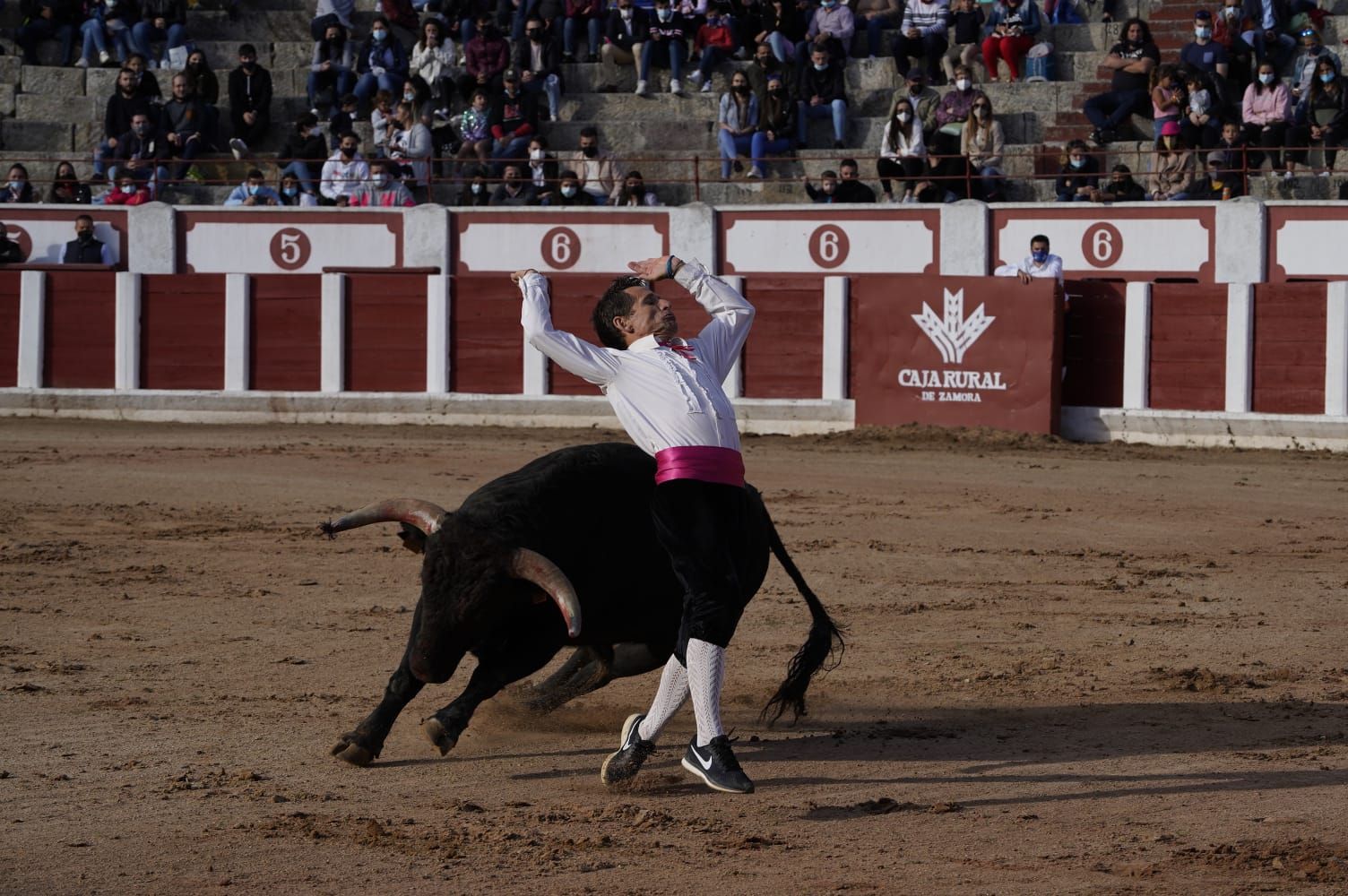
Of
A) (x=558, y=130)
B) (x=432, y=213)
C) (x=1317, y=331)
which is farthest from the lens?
(x=558, y=130)

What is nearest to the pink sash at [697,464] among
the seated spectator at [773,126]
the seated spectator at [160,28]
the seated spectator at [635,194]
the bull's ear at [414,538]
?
the bull's ear at [414,538]

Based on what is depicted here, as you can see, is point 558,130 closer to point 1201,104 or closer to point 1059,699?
point 1201,104

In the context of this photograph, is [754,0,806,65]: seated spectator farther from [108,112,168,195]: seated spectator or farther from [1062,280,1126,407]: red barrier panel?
[108,112,168,195]: seated spectator

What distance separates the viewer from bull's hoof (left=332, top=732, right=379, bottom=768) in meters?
5.21

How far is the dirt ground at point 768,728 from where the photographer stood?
170 inches

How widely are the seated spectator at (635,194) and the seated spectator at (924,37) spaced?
3.45 m

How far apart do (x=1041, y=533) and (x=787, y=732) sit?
15.5 ft

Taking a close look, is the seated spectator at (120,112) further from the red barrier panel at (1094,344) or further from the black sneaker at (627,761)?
the black sneaker at (627,761)

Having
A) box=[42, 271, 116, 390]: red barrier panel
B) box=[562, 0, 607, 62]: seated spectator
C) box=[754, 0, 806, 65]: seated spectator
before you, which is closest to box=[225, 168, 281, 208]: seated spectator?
box=[42, 271, 116, 390]: red barrier panel

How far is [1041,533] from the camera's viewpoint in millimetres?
10156

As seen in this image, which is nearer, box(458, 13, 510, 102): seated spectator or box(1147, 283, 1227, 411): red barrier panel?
box(1147, 283, 1227, 411): red barrier panel

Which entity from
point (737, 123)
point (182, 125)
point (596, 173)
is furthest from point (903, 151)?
point (182, 125)

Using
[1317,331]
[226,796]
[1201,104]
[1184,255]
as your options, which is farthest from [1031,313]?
[226,796]

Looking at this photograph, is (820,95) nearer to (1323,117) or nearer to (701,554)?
(1323,117)
